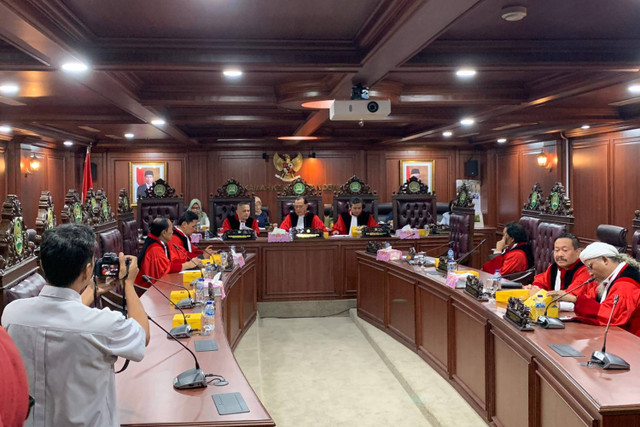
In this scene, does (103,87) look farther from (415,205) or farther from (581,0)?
(415,205)

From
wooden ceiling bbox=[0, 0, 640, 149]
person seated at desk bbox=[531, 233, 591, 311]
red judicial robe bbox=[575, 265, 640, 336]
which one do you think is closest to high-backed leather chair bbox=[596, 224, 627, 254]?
wooden ceiling bbox=[0, 0, 640, 149]

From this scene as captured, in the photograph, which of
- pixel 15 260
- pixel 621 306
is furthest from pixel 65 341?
pixel 621 306

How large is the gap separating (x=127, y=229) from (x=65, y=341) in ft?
16.6

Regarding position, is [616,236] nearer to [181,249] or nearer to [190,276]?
[190,276]

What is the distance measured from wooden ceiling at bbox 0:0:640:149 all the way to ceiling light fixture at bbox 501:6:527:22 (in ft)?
0.13

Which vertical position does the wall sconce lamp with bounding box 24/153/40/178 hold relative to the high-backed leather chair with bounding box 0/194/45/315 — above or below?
above

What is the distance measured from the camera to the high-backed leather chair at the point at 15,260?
2830mm

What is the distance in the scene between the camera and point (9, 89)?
5965 mm

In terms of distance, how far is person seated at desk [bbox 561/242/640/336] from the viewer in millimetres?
3047

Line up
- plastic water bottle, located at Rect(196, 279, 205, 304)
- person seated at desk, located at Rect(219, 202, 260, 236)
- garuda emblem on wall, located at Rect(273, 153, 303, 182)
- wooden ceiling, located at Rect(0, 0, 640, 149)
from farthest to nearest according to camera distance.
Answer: garuda emblem on wall, located at Rect(273, 153, 303, 182), person seated at desk, located at Rect(219, 202, 260, 236), plastic water bottle, located at Rect(196, 279, 205, 304), wooden ceiling, located at Rect(0, 0, 640, 149)

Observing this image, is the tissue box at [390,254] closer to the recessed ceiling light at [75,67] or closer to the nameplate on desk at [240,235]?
the nameplate on desk at [240,235]

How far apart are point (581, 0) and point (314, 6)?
1566mm

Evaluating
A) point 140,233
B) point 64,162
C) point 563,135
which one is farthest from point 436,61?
point 64,162

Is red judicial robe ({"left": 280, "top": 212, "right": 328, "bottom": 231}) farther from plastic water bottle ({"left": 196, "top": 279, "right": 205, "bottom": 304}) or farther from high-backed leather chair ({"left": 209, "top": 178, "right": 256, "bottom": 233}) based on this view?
plastic water bottle ({"left": 196, "top": 279, "right": 205, "bottom": 304})
